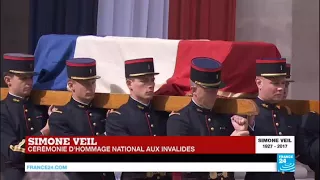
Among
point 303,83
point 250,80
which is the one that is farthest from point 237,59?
point 303,83

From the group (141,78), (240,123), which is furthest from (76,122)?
(240,123)

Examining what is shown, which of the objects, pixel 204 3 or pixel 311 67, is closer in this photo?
pixel 311 67

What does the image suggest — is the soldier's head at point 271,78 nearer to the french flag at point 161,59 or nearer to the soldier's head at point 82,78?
the french flag at point 161,59

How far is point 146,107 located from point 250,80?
13.7 inches

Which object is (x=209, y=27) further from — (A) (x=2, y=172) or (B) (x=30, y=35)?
(A) (x=2, y=172)

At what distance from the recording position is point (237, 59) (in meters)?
1.67

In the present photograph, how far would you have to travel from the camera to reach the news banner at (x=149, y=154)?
158 cm

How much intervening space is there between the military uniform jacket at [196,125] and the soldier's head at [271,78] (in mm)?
166

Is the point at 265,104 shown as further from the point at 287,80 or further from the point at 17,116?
the point at 17,116

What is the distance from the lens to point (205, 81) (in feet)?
5.15

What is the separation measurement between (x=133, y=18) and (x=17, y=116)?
0.69 meters

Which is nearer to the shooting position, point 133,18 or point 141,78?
point 141,78

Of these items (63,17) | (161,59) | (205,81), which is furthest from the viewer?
(63,17)

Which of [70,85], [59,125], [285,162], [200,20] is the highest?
[200,20]
